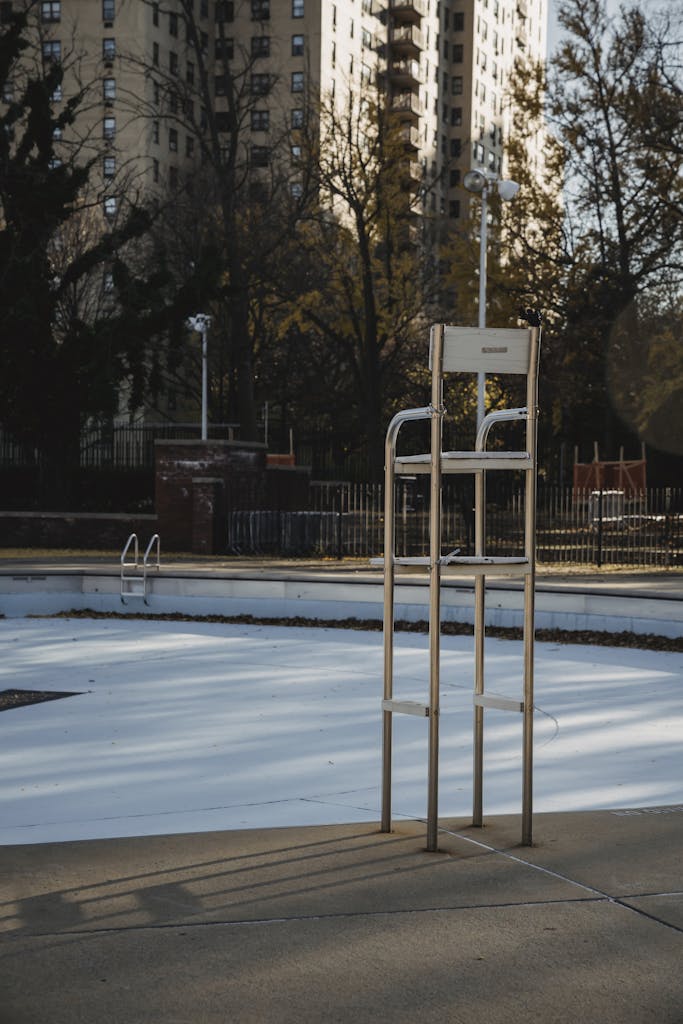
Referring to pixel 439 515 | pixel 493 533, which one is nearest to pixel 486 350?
pixel 439 515

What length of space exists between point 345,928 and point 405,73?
9802 cm

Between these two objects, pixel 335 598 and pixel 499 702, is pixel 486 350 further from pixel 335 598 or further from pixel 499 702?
pixel 335 598

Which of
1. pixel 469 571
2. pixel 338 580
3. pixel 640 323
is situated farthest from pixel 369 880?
pixel 640 323

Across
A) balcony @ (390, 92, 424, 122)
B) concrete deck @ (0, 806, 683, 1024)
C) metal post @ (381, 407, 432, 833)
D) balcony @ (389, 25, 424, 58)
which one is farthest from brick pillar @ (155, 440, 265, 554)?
balcony @ (389, 25, 424, 58)

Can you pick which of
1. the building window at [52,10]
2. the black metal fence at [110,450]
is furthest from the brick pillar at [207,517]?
the building window at [52,10]

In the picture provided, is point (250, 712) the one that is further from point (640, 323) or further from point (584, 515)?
point (640, 323)

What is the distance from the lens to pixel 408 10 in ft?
317

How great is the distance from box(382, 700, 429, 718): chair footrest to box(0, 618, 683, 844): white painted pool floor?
91 centimetres

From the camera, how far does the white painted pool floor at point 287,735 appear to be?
652 cm

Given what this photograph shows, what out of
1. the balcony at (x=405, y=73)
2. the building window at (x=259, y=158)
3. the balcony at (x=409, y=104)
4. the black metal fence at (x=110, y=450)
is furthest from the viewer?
the balcony at (x=405, y=73)

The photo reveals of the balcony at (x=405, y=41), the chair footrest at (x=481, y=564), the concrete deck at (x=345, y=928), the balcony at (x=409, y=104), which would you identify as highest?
the balcony at (x=405, y=41)

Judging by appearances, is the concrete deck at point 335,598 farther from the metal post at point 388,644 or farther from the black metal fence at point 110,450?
the black metal fence at point 110,450

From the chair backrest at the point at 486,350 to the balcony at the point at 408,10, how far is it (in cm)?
9830

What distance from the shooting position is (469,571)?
5.23m
